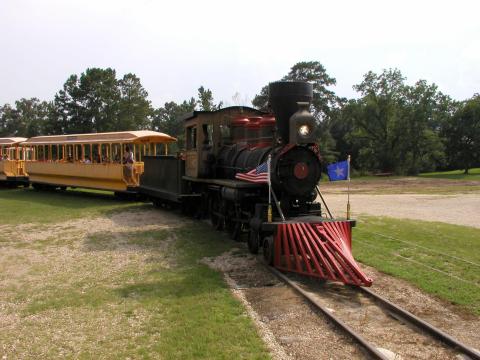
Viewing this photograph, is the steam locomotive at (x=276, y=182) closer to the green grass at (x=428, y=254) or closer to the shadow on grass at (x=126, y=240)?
the green grass at (x=428, y=254)

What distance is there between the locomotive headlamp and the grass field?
2.92 metres

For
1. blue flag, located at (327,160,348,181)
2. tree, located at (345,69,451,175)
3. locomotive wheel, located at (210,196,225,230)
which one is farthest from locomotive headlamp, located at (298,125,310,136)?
tree, located at (345,69,451,175)

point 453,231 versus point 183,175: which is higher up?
point 183,175

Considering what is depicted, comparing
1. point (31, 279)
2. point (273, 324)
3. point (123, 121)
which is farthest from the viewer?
point (123, 121)

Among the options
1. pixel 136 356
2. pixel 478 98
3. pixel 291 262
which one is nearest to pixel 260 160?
pixel 291 262

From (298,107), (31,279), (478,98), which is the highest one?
(478,98)

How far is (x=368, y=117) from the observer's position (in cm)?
4950

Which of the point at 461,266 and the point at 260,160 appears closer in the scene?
the point at 461,266

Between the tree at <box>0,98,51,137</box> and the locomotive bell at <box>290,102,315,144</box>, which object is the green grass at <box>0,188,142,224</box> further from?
the tree at <box>0,98,51,137</box>

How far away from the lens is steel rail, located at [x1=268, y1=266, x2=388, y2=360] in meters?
4.77

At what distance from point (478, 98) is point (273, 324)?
184 ft

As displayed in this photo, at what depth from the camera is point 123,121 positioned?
59.3 metres

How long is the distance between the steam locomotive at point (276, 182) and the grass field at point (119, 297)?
109 centimetres

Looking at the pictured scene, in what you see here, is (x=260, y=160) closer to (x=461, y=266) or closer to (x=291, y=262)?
(x=291, y=262)
